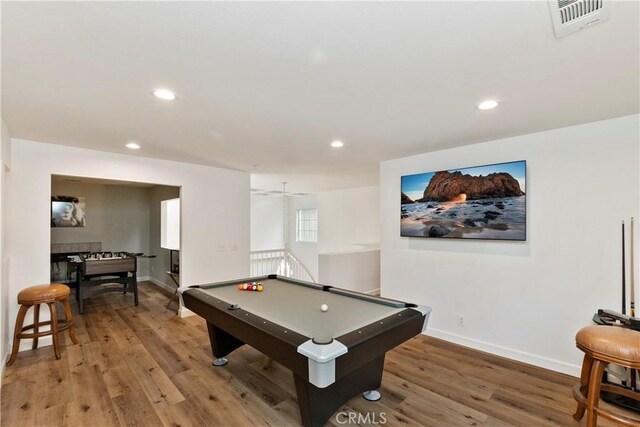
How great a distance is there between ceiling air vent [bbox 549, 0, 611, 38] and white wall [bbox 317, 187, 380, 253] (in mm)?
5638

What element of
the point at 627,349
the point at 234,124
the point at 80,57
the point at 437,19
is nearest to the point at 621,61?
the point at 437,19

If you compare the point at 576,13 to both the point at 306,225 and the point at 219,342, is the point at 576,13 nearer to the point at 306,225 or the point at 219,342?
Result: the point at 219,342

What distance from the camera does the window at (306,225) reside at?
32.8 feet

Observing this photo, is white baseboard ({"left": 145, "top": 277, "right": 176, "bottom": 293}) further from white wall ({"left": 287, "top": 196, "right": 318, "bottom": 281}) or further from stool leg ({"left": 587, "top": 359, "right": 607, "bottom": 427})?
stool leg ({"left": 587, "top": 359, "right": 607, "bottom": 427})

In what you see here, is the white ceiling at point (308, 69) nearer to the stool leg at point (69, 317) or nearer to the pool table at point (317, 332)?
the pool table at point (317, 332)

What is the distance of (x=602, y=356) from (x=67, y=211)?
823 cm

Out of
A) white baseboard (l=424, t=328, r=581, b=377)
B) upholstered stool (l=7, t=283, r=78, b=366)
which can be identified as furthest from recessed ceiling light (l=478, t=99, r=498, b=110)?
upholstered stool (l=7, t=283, r=78, b=366)

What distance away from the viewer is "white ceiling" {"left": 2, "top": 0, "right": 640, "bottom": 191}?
1.30 meters

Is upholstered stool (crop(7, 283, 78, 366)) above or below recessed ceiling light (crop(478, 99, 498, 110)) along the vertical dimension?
below

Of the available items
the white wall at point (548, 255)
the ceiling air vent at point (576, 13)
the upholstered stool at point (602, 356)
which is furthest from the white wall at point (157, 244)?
the upholstered stool at point (602, 356)

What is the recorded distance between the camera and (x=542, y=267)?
9.68ft

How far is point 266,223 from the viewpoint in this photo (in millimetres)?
10844

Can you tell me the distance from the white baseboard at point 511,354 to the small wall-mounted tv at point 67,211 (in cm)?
706

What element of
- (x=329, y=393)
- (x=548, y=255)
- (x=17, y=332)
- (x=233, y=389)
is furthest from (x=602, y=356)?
(x=17, y=332)
